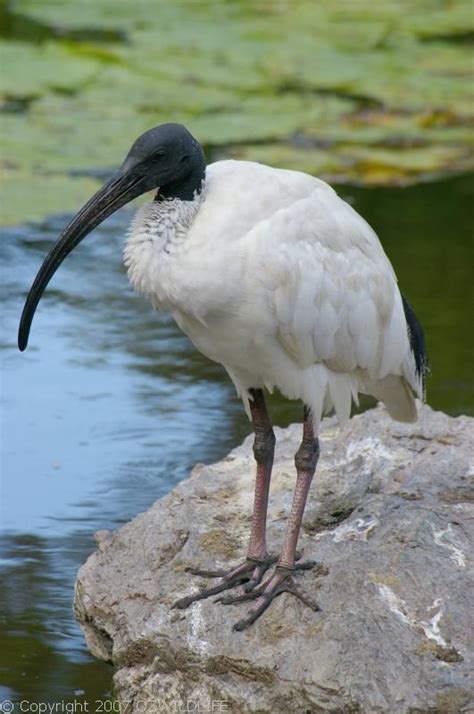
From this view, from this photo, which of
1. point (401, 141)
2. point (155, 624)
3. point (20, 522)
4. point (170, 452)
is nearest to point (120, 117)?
point (401, 141)

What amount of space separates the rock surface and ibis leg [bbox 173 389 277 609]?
0.18ft

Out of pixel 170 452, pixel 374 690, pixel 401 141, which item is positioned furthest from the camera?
pixel 401 141

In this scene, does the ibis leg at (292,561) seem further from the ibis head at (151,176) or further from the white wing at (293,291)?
the ibis head at (151,176)

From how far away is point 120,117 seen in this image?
11578mm

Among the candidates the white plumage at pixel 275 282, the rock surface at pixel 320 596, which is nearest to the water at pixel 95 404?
the rock surface at pixel 320 596

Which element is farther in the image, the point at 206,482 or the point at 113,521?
the point at 113,521

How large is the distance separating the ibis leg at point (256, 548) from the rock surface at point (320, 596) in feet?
0.18

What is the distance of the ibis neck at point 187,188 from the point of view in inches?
196

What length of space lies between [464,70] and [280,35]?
1762 millimetres

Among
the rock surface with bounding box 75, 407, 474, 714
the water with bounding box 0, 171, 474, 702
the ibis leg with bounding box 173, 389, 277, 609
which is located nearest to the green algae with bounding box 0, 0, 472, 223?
the water with bounding box 0, 171, 474, 702

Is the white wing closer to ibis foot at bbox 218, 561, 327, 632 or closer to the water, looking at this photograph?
ibis foot at bbox 218, 561, 327, 632

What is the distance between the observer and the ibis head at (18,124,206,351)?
4980 millimetres

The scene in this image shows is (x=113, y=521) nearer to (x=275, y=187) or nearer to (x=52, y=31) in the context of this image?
(x=275, y=187)

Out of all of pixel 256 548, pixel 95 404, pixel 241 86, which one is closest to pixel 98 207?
pixel 256 548
